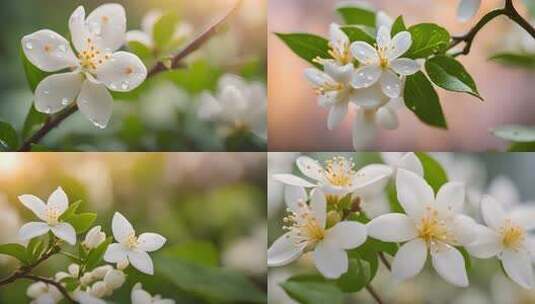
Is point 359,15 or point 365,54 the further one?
point 359,15

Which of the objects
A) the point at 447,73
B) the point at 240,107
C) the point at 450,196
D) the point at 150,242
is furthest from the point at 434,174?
the point at 150,242

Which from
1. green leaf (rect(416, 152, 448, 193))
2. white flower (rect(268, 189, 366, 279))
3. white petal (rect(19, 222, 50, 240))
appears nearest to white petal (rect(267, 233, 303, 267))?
white flower (rect(268, 189, 366, 279))

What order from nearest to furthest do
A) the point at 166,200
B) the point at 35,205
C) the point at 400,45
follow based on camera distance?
the point at 400,45 < the point at 35,205 < the point at 166,200

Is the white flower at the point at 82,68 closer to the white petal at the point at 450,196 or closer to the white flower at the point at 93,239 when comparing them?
the white flower at the point at 93,239

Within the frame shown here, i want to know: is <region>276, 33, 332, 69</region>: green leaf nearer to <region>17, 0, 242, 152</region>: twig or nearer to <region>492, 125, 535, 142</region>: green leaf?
<region>17, 0, 242, 152</region>: twig

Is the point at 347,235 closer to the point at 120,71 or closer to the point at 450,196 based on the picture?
the point at 450,196
